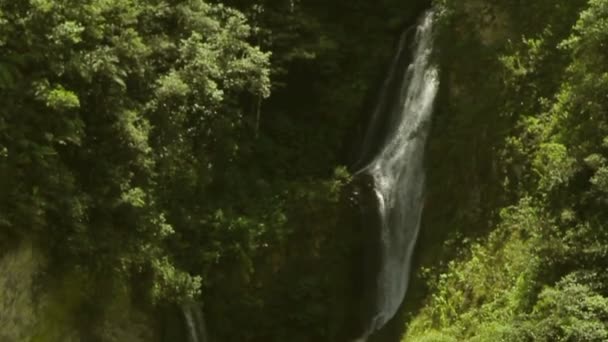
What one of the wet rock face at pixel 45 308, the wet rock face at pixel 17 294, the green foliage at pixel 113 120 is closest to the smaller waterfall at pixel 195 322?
the green foliage at pixel 113 120

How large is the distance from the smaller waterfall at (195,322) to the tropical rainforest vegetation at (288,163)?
1.05 feet

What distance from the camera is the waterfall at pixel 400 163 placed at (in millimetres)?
18359

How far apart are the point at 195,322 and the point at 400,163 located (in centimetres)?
624

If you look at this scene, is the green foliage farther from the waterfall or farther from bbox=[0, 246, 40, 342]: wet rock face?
the waterfall

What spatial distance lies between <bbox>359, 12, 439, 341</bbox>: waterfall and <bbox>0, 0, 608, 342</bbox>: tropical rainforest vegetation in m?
0.46

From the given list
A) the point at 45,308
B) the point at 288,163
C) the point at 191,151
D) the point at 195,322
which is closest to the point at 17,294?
the point at 45,308

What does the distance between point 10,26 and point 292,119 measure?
9161 millimetres

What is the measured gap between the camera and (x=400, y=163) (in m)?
19.5

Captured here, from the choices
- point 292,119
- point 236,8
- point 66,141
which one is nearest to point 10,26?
point 66,141

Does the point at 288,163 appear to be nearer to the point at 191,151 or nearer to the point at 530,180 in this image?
the point at 191,151

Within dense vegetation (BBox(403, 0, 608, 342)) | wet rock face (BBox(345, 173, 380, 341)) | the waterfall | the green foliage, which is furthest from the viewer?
wet rock face (BBox(345, 173, 380, 341))

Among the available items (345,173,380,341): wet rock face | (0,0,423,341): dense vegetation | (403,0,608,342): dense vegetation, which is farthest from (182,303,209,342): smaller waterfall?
(403,0,608,342): dense vegetation

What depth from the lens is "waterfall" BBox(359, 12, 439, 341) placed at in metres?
18.4

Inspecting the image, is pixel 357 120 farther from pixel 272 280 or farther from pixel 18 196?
pixel 18 196
